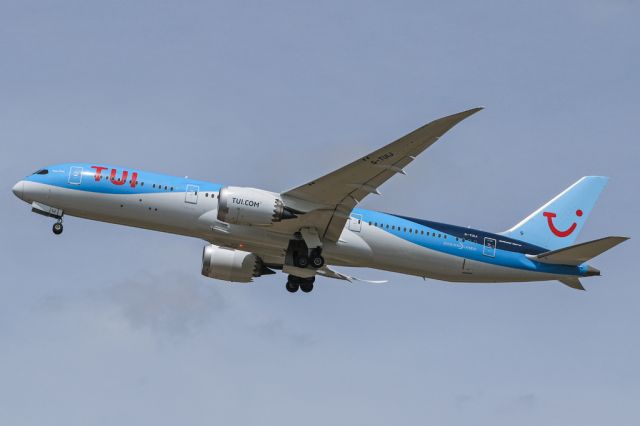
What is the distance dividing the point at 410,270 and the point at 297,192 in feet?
22.7

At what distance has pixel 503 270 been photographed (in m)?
54.7

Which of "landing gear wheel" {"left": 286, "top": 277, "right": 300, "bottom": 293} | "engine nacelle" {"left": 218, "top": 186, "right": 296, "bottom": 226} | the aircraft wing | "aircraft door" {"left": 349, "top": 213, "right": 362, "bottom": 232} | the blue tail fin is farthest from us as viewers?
"landing gear wheel" {"left": 286, "top": 277, "right": 300, "bottom": 293}

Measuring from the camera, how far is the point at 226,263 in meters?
56.3

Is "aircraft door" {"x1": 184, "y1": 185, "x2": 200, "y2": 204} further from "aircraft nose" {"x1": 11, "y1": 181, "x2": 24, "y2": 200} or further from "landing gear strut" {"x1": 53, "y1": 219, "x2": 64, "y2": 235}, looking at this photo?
"aircraft nose" {"x1": 11, "y1": 181, "x2": 24, "y2": 200}

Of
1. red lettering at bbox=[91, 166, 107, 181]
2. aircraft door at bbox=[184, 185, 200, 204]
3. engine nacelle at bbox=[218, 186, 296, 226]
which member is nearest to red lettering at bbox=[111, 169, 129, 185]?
red lettering at bbox=[91, 166, 107, 181]

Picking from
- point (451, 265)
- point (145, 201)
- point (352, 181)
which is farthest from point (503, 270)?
point (145, 201)

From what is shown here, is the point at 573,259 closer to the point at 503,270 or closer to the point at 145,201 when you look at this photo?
the point at 503,270

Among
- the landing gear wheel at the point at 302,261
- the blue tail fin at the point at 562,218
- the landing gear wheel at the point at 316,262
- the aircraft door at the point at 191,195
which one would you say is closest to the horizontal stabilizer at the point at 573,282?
the blue tail fin at the point at 562,218

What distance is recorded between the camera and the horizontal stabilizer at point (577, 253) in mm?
51000

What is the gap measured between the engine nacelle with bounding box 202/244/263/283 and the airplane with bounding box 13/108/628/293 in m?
0.05

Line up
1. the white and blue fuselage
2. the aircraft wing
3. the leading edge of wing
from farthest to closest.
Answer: the white and blue fuselage, the aircraft wing, the leading edge of wing

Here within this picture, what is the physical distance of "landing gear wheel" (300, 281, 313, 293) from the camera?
187 feet

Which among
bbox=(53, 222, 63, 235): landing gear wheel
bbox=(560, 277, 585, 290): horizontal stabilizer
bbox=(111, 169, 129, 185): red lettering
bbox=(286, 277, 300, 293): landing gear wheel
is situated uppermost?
bbox=(111, 169, 129, 185): red lettering

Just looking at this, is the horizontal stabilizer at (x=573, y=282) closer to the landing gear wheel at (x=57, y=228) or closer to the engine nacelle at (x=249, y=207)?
the engine nacelle at (x=249, y=207)
